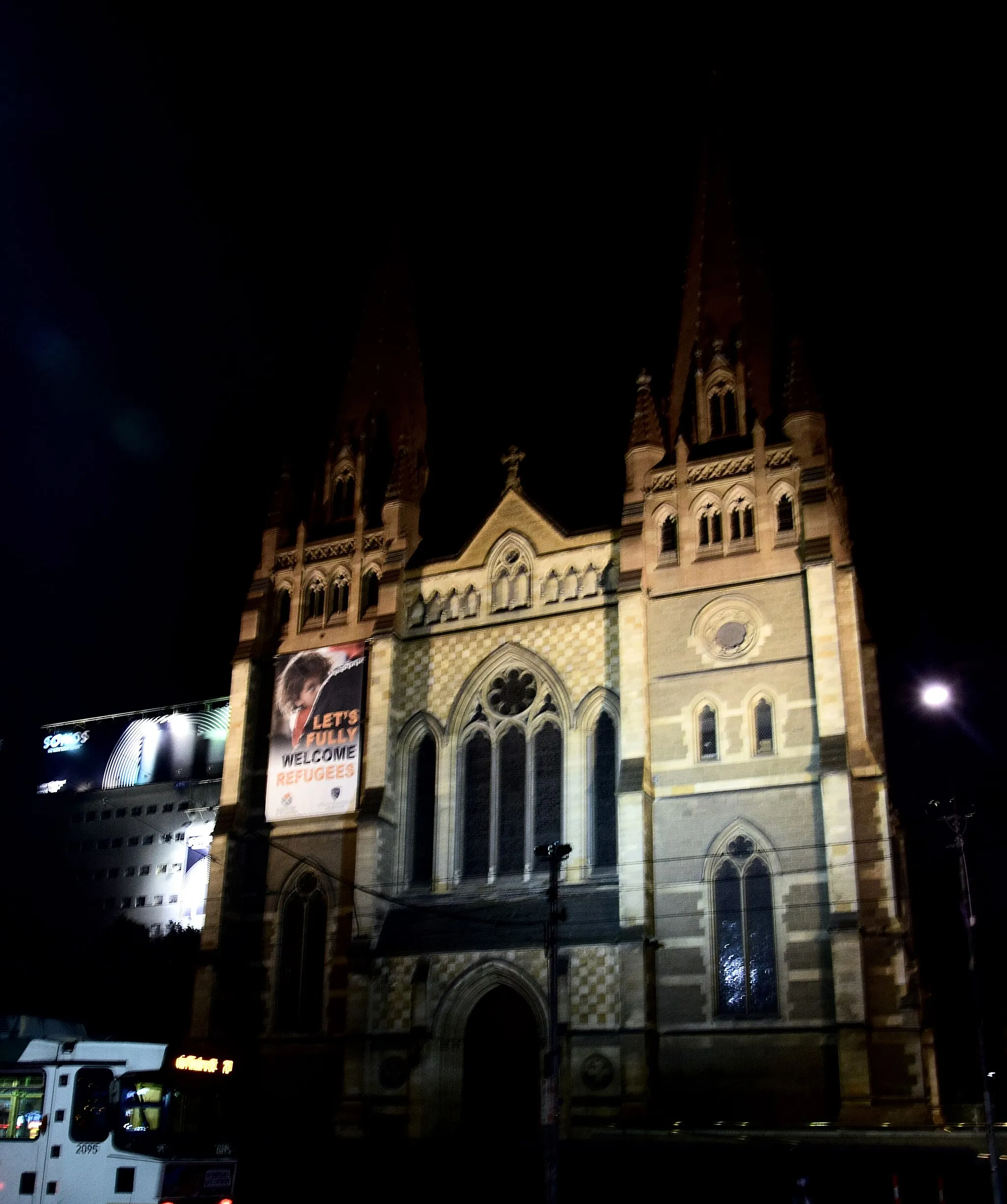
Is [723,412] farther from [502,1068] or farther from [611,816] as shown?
[502,1068]

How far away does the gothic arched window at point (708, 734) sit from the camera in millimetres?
30734

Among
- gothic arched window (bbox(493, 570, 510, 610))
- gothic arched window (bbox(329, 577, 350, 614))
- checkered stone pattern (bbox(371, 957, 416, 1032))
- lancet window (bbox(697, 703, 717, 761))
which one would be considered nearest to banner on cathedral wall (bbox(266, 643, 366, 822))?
gothic arched window (bbox(329, 577, 350, 614))

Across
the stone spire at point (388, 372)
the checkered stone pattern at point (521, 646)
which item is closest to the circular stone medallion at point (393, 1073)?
the checkered stone pattern at point (521, 646)

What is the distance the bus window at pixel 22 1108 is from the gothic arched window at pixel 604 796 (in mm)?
15176

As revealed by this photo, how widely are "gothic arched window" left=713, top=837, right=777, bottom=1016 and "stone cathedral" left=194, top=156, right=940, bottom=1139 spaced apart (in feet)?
0.22

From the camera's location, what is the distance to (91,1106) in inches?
735

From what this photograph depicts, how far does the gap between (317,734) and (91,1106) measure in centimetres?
1674

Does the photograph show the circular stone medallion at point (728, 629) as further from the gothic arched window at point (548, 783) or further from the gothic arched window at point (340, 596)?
the gothic arched window at point (340, 596)

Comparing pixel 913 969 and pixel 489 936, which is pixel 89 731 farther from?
pixel 913 969

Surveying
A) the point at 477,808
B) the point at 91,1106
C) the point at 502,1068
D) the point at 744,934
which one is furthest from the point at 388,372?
the point at 91,1106

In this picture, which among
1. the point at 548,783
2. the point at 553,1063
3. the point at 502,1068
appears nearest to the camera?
the point at 553,1063

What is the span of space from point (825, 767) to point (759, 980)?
511 cm

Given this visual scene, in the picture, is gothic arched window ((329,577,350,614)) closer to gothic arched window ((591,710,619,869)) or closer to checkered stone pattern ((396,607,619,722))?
checkered stone pattern ((396,607,619,722))

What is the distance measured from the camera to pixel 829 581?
3056 centimetres
